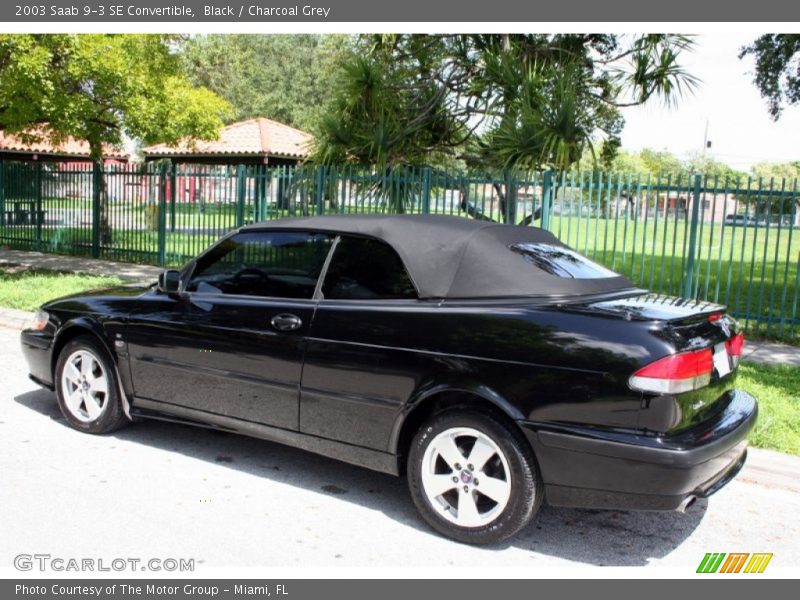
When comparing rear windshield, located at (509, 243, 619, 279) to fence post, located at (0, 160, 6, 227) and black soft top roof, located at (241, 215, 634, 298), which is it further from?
fence post, located at (0, 160, 6, 227)

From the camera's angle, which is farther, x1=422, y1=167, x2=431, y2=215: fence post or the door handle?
x1=422, y1=167, x2=431, y2=215: fence post

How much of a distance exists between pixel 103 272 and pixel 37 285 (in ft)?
7.73

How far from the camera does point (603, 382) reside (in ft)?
11.1

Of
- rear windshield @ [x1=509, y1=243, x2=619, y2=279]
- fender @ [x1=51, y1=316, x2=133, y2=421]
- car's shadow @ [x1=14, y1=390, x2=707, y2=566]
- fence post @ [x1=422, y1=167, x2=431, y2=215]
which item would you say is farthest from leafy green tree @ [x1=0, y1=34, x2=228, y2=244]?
rear windshield @ [x1=509, y1=243, x2=619, y2=279]

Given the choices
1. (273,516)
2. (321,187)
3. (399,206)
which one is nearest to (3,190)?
(321,187)

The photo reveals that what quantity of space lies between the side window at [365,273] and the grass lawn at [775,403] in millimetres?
2843

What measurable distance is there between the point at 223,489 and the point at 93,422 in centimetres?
139

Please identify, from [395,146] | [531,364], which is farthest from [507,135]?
[531,364]

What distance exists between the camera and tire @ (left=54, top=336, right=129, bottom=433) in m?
5.19

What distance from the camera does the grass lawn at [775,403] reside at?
5.20 meters

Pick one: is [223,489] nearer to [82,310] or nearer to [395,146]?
[82,310]

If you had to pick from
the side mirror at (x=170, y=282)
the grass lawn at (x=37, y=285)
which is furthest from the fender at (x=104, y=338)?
the grass lawn at (x=37, y=285)

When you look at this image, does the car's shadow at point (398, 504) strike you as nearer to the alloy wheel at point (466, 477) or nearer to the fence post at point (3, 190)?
the alloy wheel at point (466, 477)

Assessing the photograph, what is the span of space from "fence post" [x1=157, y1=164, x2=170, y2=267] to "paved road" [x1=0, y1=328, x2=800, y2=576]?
1045cm
